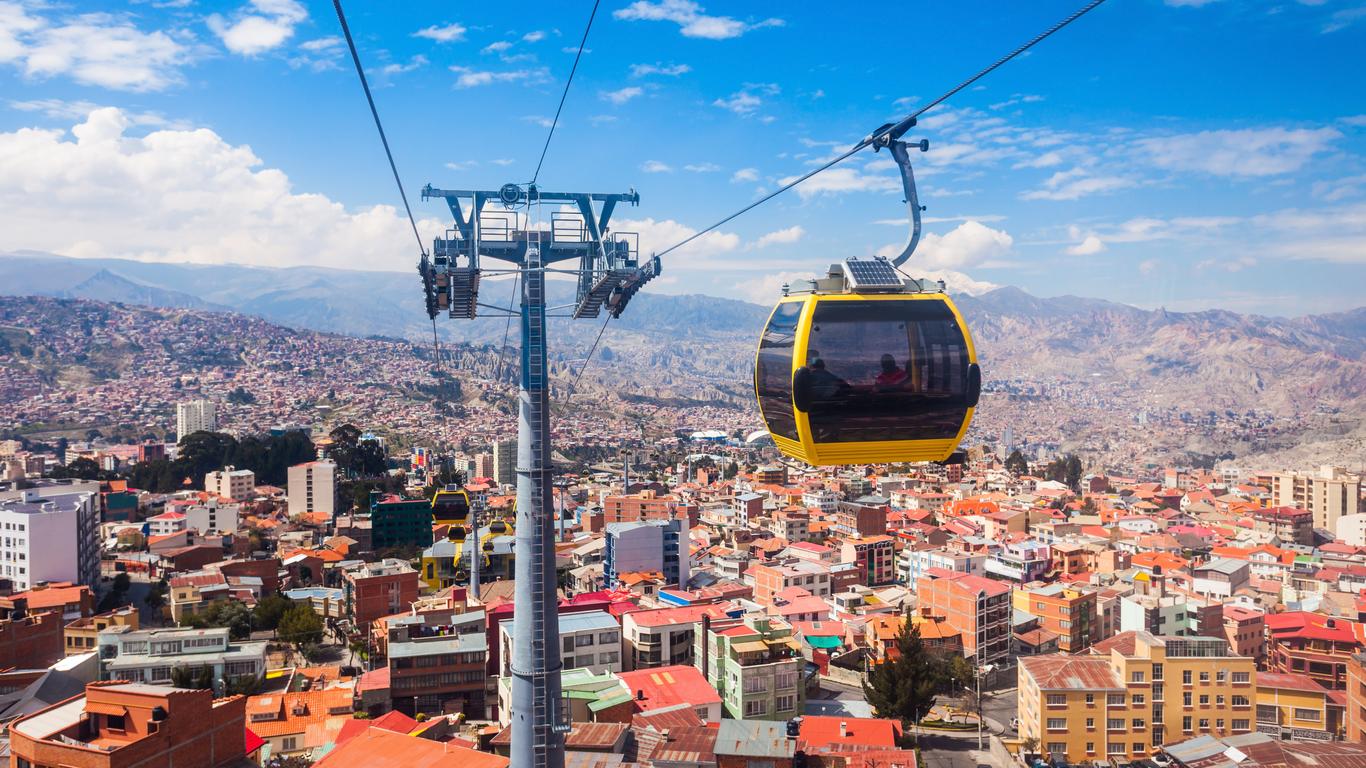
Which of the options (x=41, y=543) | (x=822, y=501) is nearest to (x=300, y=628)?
(x=41, y=543)

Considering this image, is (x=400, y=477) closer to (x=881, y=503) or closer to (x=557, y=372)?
(x=881, y=503)

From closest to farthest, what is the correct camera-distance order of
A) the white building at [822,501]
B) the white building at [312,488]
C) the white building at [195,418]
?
the white building at [312,488]
the white building at [822,501]
the white building at [195,418]

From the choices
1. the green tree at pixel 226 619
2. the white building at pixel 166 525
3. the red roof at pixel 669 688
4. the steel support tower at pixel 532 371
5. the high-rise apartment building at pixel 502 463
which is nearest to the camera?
the steel support tower at pixel 532 371

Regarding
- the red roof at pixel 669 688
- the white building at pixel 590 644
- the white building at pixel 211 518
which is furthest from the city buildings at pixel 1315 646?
the white building at pixel 211 518

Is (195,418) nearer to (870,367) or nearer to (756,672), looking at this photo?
(756,672)

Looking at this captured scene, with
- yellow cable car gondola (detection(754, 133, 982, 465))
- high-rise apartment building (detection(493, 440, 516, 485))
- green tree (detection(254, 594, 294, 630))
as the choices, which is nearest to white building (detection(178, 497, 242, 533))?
green tree (detection(254, 594, 294, 630))

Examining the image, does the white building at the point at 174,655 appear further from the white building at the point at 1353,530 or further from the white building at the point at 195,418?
the white building at the point at 195,418

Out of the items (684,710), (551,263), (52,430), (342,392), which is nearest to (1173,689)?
(684,710)
